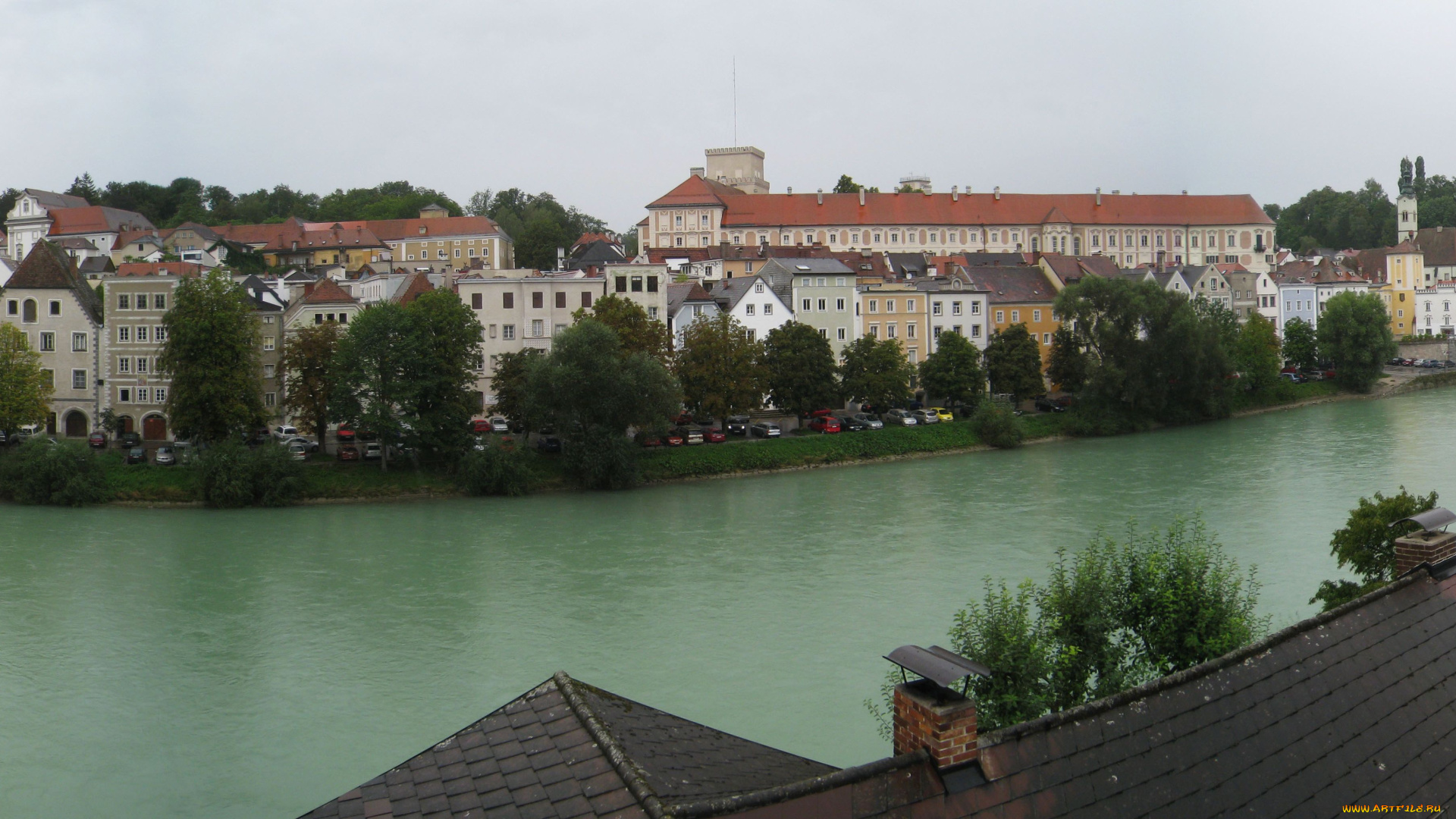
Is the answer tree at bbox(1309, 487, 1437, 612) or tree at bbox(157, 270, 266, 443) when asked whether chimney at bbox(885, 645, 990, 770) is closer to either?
tree at bbox(1309, 487, 1437, 612)

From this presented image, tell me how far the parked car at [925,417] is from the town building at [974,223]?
35.7 m

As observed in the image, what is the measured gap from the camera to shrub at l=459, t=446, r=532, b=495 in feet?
101

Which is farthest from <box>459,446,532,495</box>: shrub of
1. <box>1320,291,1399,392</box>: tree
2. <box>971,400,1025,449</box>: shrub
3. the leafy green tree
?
<box>1320,291,1399,392</box>: tree

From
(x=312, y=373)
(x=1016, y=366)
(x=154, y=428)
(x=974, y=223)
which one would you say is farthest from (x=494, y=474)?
(x=974, y=223)

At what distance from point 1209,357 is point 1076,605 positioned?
36236mm

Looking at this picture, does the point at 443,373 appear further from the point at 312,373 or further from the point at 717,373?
the point at 717,373

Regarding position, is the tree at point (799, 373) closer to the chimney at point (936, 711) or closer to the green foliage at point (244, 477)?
the green foliage at point (244, 477)

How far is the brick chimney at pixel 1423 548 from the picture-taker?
7098mm

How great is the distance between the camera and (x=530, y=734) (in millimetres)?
5453

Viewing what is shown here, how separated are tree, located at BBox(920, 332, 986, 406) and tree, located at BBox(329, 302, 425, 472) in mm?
17878

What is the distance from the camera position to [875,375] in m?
40.1

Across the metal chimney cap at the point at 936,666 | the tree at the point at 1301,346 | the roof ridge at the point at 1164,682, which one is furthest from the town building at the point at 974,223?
the metal chimney cap at the point at 936,666

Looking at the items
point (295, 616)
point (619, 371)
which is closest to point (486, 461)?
point (619, 371)

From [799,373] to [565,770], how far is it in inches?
1324
